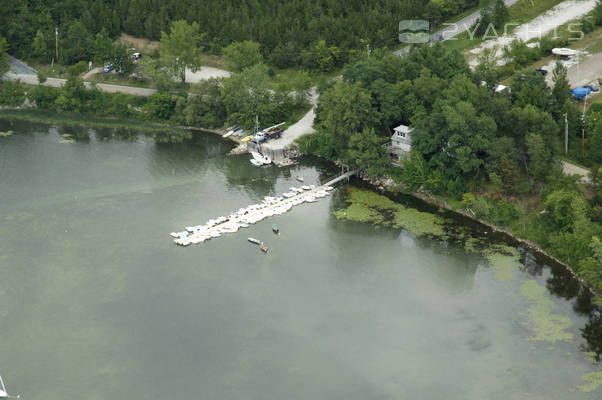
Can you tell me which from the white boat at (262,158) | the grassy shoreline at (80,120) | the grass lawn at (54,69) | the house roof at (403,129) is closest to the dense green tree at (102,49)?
the grass lawn at (54,69)

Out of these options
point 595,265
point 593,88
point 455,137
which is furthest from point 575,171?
point 593,88

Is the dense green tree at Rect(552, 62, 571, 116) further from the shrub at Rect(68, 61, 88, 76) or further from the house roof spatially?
the shrub at Rect(68, 61, 88, 76)

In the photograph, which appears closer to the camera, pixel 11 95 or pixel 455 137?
pixel 455 137

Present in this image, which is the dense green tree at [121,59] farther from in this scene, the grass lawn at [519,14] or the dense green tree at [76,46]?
the grass lawn at [519,14]

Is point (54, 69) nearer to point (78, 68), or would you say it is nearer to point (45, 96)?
point (78, 68)

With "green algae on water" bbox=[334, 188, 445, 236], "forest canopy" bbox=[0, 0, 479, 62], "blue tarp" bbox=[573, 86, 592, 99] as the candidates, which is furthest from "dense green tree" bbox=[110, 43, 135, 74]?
"blue tarp" bbox=[573, 86, 592, 99]

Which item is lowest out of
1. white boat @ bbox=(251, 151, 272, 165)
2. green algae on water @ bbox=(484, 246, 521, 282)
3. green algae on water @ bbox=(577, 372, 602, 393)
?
green algae on water @ bbox=(577, 372, 602, 393)

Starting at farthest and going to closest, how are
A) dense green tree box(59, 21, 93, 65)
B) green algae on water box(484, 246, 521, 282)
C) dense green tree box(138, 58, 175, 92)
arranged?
dense green tree box(59, 21, 93, 65) → dense green tree box(138, 58, 175, 92) → green algae on water box(484, 246, 521, 282)
